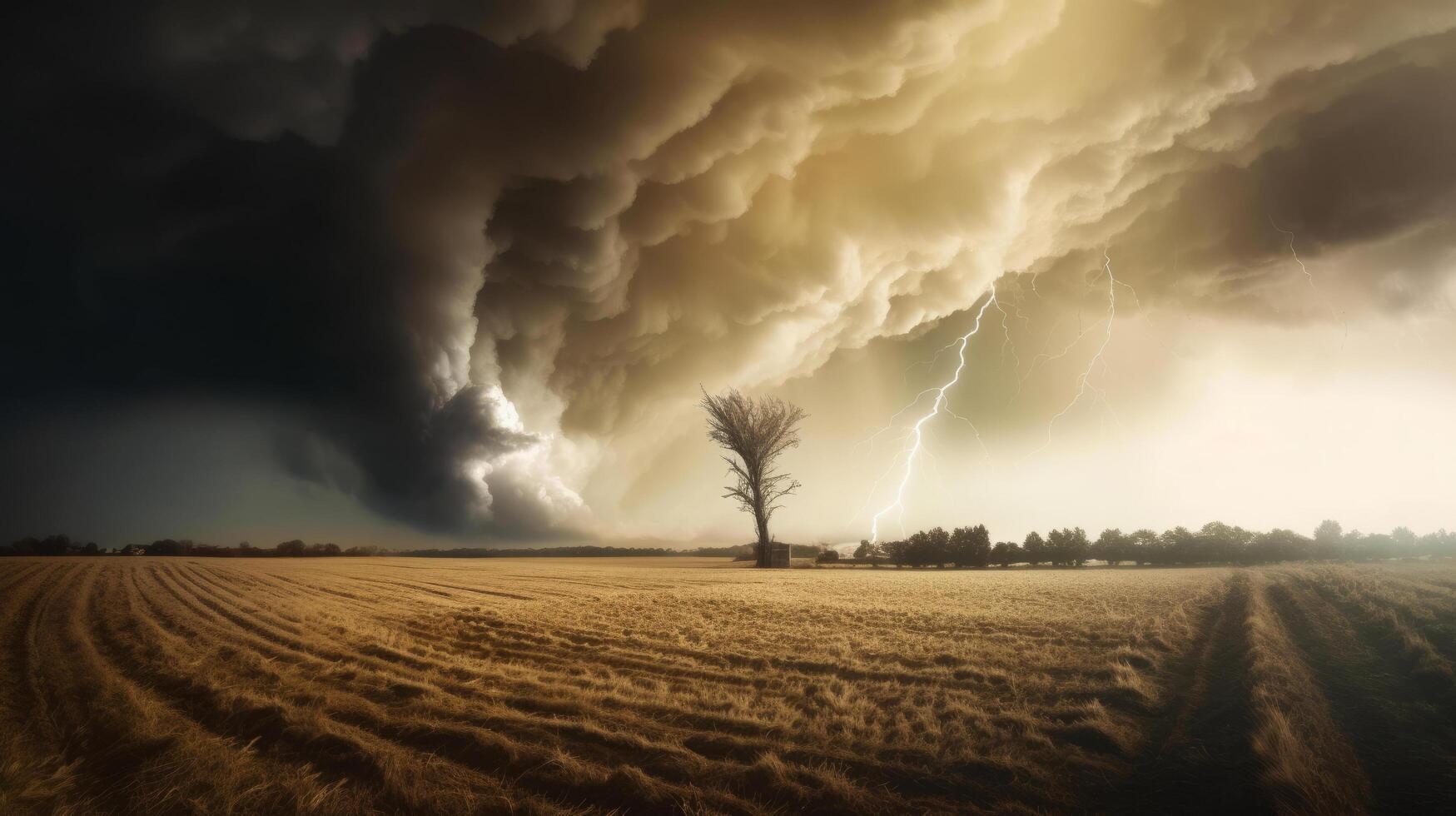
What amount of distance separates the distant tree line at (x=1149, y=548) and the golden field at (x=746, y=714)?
135 ft

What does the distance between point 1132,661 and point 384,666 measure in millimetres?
11085

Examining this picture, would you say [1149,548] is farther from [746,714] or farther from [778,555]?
[746,714]

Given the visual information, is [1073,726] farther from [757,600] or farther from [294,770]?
[757,600]

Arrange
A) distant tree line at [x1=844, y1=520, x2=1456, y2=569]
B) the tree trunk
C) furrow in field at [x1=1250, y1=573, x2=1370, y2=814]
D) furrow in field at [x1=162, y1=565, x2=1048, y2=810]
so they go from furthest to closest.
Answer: distant tree line at [x1=844, y1=520, x2=1456, y2=569], the tree trunk, furrow in field at [x1=162, y1=565, x2=1048, y2=810], furrow in field at [x1=1250, y1=573, x2=1370, y2=814]

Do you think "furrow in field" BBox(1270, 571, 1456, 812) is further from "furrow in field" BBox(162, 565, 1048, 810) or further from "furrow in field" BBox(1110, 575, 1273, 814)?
"furrow in field" BBox(162, 565, 1048, 810)

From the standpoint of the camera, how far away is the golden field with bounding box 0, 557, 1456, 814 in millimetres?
4035

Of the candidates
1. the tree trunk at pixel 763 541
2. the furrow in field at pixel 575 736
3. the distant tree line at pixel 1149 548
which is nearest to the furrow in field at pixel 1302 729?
the furrow in field at pixel 575 736

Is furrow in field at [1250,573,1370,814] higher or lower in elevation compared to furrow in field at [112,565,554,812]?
higher

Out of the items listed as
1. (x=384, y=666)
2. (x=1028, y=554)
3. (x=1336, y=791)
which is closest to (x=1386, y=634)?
(x=1336, y=791)

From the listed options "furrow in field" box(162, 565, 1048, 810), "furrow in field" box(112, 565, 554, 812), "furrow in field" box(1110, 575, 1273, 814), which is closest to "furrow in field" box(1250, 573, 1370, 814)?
"furrow in field" box(1110, 575, 1273, 814)

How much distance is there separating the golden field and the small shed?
28.9 m

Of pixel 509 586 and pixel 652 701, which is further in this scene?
pixel 509 586

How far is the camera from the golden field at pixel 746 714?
4.04 metres

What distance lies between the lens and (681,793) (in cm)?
399
